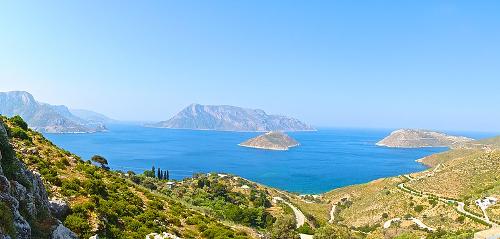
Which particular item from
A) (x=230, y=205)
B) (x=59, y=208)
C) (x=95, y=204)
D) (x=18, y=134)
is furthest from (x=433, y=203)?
(x=59, y=208)

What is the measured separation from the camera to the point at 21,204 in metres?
14.5

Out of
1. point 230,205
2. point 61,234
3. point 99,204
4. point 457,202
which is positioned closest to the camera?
point 61,234

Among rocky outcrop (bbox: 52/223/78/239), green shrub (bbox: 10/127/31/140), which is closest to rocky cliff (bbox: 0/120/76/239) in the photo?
rocky outcrop (bbox: 52/223/78/239)

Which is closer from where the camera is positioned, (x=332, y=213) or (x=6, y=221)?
(x=6, y=221)

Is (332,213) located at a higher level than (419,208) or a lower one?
lower

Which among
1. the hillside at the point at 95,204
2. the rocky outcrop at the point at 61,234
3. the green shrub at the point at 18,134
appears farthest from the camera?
the green shrub at the point at 18,134

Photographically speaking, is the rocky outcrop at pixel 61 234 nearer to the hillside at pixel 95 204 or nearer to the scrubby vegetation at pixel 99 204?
the hillside at pixel 95 204

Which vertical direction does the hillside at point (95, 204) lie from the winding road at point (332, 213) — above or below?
above

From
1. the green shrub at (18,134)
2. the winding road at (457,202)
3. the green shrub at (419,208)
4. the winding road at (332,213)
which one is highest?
the green shrub at (18,134)

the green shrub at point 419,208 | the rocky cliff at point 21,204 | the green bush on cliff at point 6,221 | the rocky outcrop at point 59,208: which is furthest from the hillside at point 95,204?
the green shrub at point 419,208

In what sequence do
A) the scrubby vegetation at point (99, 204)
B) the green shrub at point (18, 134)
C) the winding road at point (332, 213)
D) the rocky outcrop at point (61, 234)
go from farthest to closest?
the winding road at point (332, 213), the green shrub at point (18, 134), the scrubby vegetation at point (99, 204), the rocky outcrop at point (61, 234)

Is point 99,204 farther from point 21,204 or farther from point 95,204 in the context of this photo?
point 21,204

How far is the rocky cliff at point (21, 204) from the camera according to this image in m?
12.1

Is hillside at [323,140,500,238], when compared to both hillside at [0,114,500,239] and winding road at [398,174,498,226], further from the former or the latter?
hillside at [0,114,500,239]
